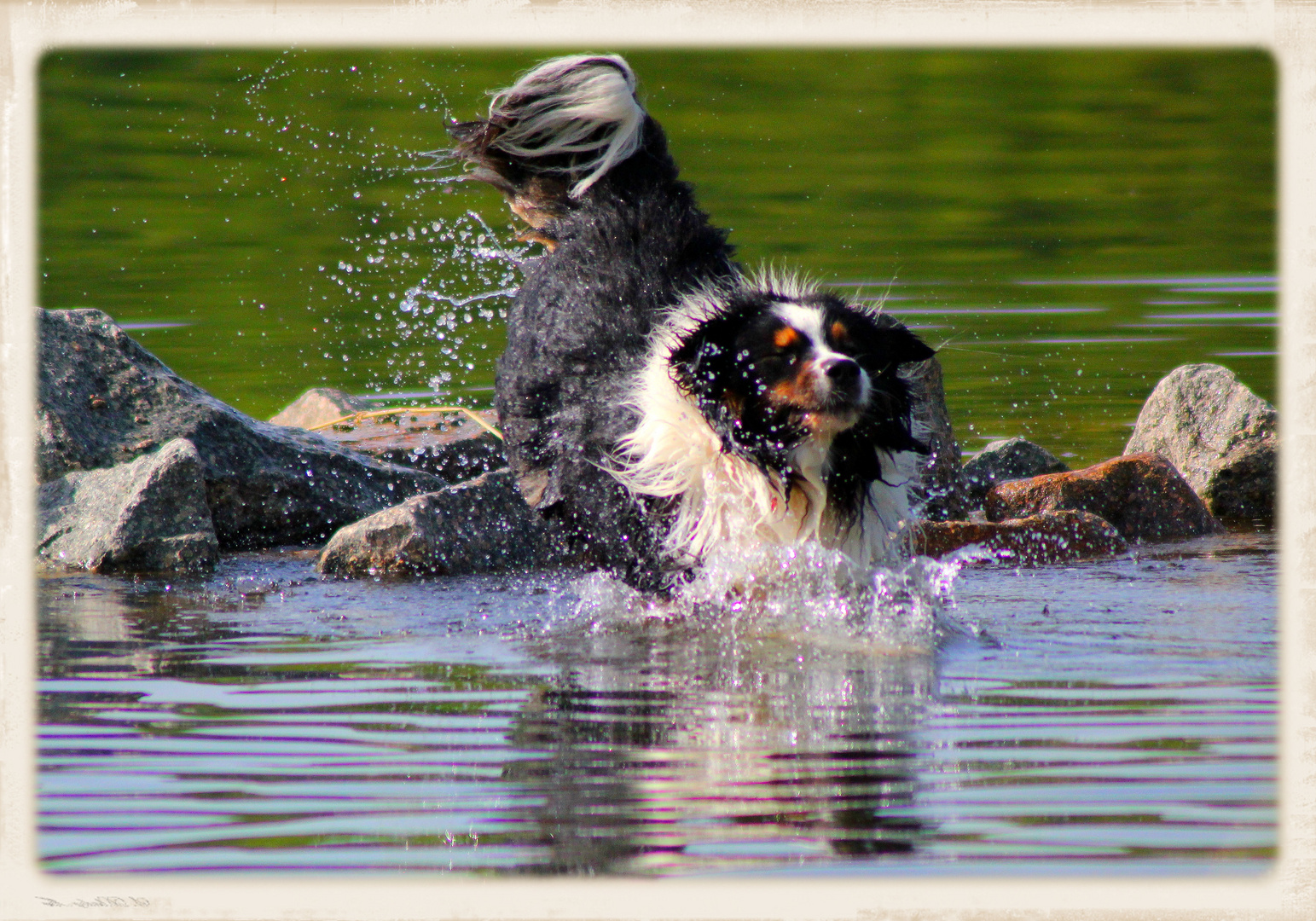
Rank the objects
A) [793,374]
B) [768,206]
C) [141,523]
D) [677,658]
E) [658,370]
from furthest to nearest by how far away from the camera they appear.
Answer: [768,206], [141,523], [658,370], [793,374], [677,658]

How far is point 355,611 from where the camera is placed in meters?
5.97

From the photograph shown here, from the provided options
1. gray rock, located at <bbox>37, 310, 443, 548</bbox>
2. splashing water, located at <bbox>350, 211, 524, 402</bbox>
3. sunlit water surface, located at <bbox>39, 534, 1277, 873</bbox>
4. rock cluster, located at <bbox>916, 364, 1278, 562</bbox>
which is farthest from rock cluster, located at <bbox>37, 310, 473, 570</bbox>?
rock cluster, located at <bbox>916, 364, 1278, 562</bbox>

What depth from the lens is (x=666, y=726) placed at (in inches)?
179

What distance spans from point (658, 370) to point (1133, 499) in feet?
8.08

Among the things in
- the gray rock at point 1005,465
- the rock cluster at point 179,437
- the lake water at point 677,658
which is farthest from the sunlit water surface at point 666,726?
the gray rock at point 1005,465

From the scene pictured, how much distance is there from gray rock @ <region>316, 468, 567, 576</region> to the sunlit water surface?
22cm

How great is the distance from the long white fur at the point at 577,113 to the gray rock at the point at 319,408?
7.75 feet

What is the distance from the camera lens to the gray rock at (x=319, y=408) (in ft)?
29.3

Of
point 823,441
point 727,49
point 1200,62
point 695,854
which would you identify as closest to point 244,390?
point 823,441

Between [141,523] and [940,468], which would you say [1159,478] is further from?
[141,523]

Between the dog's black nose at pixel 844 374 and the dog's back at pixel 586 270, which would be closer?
the dog's black nose at pixel 844 374

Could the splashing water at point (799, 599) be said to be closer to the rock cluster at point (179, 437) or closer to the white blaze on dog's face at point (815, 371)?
the white blaze on dog's face at point (815, 371)

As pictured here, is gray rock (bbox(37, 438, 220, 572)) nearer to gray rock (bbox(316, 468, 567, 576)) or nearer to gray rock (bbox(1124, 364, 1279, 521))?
gray rock (bbox(316, 468, 567, 576))

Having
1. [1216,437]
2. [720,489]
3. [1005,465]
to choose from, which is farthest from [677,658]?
[1216,437]
